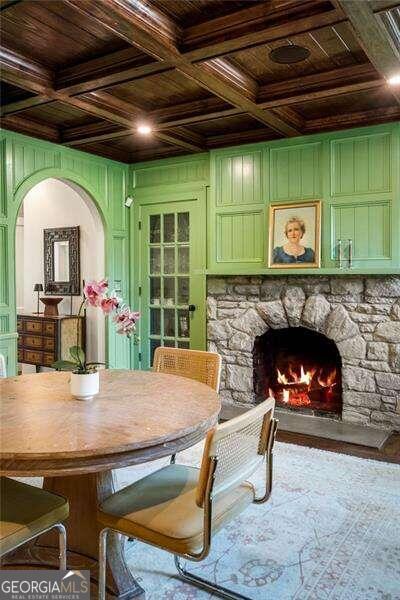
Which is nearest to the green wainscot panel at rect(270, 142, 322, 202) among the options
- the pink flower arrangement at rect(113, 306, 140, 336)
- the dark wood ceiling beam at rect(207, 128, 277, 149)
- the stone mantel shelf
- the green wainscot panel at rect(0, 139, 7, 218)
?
the dark wood ceiling beam at rect(207, 128, 277, 149)

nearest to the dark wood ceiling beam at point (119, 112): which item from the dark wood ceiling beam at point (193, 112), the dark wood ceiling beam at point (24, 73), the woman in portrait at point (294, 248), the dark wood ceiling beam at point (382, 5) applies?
the dark wood ceiling beam at point (193, 112)

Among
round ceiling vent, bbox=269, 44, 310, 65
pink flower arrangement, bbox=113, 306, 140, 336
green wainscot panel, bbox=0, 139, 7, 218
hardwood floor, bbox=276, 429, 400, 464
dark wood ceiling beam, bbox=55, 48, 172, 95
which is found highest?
round ceiling vent, bbox=269, 44, 310, 65

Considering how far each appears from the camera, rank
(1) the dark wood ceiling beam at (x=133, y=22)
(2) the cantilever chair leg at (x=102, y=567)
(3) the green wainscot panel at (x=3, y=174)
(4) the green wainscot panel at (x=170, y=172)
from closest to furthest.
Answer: (2) the cantilever chair leg at (x=102, y=567) < (1) the dark wood ceiling beam at (x=133, y=22) < (3) the green wainscot panel at (x=3, y=174) < (4) the green wainscot panel at (x=170, y=172)

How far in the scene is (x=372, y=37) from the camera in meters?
2.43

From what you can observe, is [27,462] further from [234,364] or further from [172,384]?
[234,364]

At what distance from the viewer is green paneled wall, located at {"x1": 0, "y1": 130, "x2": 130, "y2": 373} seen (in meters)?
4.06

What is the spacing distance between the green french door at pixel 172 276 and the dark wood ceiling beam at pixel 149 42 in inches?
68.8

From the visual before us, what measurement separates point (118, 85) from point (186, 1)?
91 centimetres

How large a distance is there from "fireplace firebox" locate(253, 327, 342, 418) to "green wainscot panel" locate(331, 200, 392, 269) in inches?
33.4

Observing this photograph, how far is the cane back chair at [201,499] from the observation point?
147 centimetres

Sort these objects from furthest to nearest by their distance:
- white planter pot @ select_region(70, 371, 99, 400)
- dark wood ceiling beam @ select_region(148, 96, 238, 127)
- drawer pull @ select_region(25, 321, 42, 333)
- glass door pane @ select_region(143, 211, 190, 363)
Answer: drawer pull @ select_region(25, 321, 42, 333), glass door pane @ select_region(143, 211, 190, 363), dark wood ceiling beam @ select_region(148, 96, 238, 127), white planter pot @ select_region(70, 371, 99, 400)

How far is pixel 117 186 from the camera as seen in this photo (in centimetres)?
523

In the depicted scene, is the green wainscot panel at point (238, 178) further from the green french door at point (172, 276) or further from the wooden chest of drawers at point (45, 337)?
the wooden chest of drawers at point (45, 337)

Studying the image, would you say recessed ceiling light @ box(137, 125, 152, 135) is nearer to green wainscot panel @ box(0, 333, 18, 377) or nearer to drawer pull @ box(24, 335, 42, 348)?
green wainscot panel @ box(0, 333, 18, 377)
